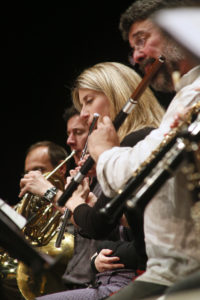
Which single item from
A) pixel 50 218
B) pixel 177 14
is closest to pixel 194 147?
pixel 177 14

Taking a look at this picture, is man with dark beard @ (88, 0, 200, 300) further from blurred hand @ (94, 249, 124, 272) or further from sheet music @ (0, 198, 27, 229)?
blurred hand @ (94, 249, 124, 272)

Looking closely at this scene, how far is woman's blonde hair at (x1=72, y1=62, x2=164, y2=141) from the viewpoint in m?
1.98

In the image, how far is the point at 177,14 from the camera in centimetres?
84

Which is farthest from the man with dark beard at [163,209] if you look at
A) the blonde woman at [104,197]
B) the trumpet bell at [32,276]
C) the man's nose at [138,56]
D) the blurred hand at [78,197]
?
the trumpet bell at [32,276]

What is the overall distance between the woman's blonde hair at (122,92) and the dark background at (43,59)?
5.03 feet

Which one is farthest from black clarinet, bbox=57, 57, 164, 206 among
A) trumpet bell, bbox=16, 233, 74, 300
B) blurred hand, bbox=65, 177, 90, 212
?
trumpet bell, bbox=16, 233, 74, 300

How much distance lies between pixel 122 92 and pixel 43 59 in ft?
7.50

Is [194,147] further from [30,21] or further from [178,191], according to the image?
[30,21]

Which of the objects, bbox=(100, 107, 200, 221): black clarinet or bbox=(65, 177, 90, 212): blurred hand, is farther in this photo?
bbox=(65, 177, 90, 212): blurred hand

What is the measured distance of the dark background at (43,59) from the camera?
377 centimetres

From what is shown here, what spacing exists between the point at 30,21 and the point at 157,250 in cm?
334

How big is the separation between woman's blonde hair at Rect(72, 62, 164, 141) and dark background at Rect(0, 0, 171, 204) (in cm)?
153

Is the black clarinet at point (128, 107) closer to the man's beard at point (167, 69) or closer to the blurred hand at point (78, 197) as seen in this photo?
the man's beard at point (167, 69)

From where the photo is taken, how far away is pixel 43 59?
4.12m
